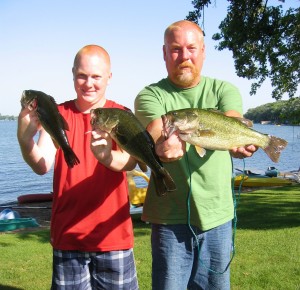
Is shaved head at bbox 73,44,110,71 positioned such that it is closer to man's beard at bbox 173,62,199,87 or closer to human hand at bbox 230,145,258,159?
man's beard at bbox 173,62,199,87

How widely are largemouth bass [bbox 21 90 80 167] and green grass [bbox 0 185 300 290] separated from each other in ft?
13.6

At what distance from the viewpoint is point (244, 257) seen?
25.8 ft

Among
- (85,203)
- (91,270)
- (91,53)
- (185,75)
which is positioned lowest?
(91,270)

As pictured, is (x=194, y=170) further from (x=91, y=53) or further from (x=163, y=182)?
(x=91, y=53)

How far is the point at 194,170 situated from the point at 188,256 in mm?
751

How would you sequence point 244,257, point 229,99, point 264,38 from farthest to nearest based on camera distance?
point 264,38 → point 244,257 → point 229,99

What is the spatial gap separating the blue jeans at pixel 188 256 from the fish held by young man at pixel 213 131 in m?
0.74

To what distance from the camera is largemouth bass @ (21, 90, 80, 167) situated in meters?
3.04

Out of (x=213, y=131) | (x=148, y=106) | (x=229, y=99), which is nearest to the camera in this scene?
(x=213, y=131)

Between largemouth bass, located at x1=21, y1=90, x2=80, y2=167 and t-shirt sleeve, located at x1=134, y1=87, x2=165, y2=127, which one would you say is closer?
largemouth bass, located at x1=21, y1=90, x2=80, y2=167

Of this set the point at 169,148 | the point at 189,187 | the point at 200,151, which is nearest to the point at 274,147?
the point at 200,151

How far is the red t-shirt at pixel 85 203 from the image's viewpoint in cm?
348

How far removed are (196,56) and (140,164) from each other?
3.36ft

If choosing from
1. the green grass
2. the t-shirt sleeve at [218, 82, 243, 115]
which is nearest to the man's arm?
the t-shirt sleeve at [218, 82, 243, 115]
